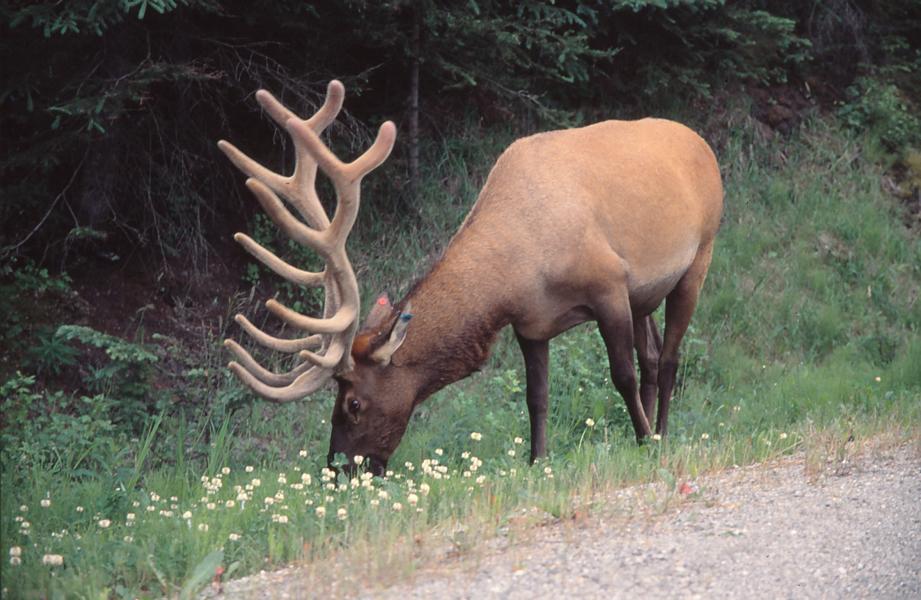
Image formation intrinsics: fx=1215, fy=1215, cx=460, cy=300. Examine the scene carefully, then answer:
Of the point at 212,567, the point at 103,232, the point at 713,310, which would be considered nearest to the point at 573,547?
the point at 212,567

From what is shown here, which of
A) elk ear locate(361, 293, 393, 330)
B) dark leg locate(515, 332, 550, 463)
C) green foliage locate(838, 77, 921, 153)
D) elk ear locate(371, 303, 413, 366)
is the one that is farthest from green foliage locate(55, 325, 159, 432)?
green foliage locate(838, 77, 921, 153)

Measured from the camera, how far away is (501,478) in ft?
18.9

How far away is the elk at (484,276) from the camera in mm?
6461

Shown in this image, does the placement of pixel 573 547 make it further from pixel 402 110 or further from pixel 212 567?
pixel 402 110

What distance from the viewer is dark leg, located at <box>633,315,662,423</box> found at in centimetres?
839

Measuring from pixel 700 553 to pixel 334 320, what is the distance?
2621 millimetres

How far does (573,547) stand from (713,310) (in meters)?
6.49

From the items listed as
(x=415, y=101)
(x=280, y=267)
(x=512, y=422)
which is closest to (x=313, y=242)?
(x=280, y=267)

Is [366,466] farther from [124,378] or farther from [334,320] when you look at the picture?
[124,378]

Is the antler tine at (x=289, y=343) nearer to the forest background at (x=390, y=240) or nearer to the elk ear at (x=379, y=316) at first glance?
the elk ear at (x=379, y=316)

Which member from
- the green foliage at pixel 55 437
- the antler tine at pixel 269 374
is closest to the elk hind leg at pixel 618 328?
the antler tine at pixel 269 374

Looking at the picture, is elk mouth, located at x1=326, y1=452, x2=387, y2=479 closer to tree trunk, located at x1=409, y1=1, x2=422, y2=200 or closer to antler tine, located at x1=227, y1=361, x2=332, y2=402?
antler tine, located at x1=227, y1=361, x2=332, y2=402

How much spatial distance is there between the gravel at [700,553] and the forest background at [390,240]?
0.91ft

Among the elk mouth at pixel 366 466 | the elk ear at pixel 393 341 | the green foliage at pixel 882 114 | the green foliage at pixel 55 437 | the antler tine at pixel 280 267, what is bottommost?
the elk mouth at pixel 366 466
